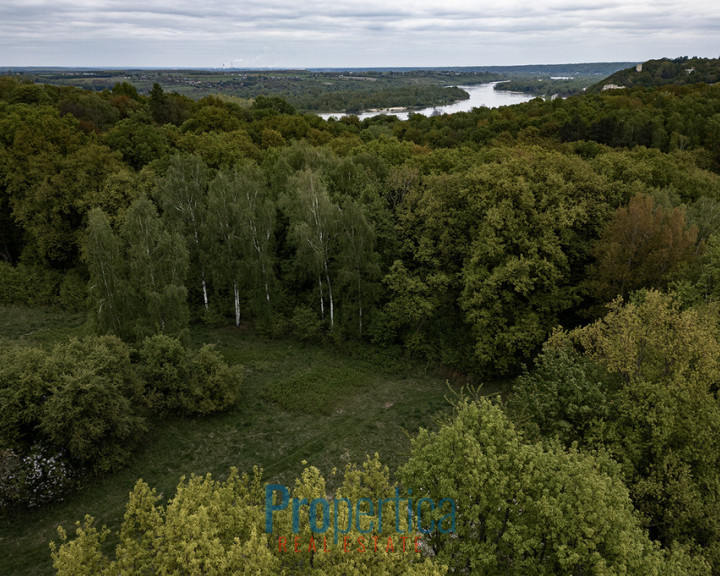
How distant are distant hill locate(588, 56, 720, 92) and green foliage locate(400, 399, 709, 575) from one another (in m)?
117

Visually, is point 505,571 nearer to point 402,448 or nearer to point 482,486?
point 482,486

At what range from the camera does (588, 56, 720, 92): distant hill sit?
102188 mm

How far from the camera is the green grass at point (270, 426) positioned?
17047mm

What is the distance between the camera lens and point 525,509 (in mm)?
11898

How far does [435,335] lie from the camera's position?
2938 cm

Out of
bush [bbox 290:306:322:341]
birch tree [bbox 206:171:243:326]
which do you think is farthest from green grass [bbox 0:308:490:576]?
birch tree [bbox 206:171:243:326]

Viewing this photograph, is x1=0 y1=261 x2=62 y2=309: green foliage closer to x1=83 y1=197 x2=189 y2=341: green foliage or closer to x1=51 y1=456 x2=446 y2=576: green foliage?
x1=83 y1=197 x2=189 y2=341: green foliage

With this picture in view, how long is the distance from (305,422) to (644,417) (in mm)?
15254

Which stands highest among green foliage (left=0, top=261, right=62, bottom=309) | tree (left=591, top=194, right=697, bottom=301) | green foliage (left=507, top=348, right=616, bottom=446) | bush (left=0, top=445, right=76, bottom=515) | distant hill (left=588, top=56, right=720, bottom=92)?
distant hill (left=588, top=56, right=720, bottom=92)

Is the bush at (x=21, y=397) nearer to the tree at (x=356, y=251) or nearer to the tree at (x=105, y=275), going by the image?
the tree at (x=105, y=275)

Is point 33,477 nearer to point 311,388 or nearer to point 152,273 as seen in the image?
point 152,273

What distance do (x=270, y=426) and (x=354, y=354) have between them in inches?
336

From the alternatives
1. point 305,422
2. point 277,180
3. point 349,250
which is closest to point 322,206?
point 349,250

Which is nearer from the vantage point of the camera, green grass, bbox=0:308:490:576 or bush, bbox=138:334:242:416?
green grass, bbox=0:308:490:576
